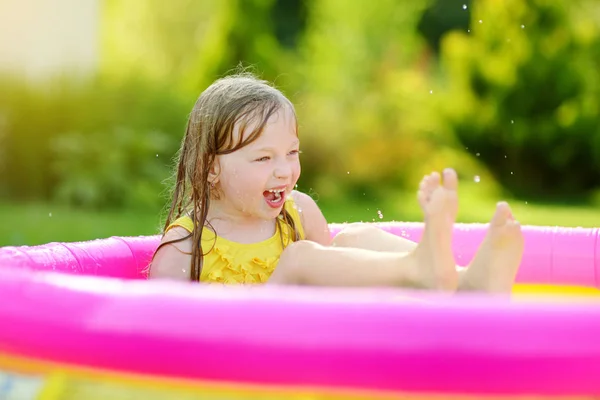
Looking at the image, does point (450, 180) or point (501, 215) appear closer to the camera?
point (450, 180)

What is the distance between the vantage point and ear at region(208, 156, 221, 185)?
271cm

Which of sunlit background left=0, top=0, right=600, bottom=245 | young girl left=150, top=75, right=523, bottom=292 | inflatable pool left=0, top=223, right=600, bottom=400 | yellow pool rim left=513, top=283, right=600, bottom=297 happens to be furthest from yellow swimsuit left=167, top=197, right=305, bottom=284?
sunlit background left=0, top=0, right=600, bottom=245

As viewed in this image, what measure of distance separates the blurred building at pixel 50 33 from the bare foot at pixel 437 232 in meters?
7.08

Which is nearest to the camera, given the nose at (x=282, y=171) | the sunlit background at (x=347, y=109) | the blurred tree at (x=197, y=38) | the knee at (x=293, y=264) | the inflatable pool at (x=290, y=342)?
the inflatable pool at (x=290, y=342)

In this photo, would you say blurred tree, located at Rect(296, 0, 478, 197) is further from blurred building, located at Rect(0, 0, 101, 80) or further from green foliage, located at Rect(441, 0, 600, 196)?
blurred building, located at Rect(0, 0, 101, 80)

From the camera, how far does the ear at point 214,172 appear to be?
271 cm

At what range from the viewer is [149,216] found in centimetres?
782

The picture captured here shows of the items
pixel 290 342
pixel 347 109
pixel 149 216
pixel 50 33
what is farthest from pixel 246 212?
pixel 50 33

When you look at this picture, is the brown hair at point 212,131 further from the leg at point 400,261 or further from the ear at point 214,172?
the leg at point 400,261

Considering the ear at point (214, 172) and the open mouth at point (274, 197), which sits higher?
the ear at point (214, 172)

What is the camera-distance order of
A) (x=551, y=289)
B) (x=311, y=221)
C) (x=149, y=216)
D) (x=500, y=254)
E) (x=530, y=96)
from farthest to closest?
(x=530, y=96) < (x=149, y=216) < (x=551, y=289) < (x=311, y=221) < (x=500, y=254)

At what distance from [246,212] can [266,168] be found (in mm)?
178

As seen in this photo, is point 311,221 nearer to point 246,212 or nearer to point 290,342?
point 246,212

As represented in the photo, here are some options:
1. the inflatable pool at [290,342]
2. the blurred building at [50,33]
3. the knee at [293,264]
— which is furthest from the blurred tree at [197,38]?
the inflatable pool at [290,342]
